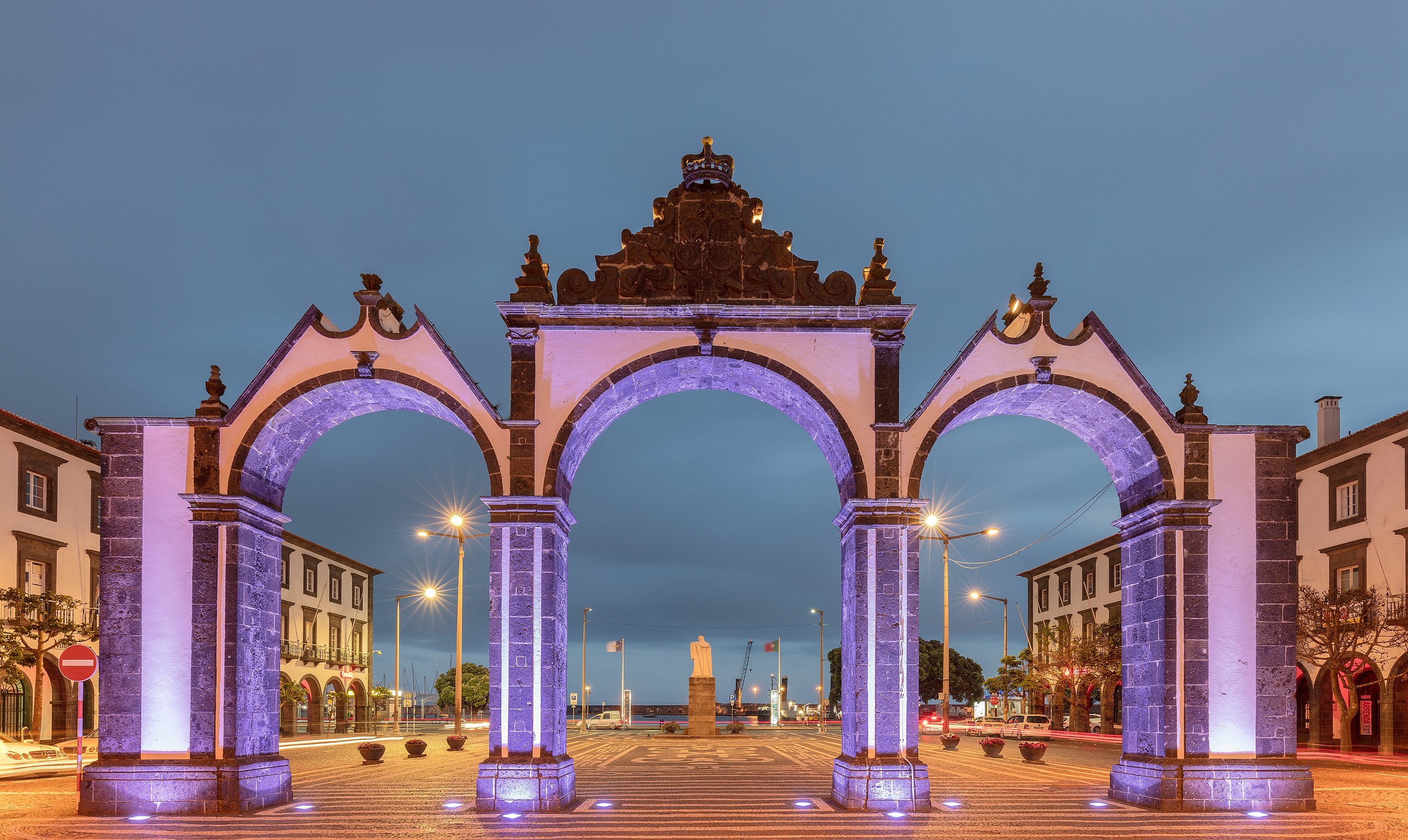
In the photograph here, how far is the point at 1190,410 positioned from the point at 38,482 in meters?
31.9

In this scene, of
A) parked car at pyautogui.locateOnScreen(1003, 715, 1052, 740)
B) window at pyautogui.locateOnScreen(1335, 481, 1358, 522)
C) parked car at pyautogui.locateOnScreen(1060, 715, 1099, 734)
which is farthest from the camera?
parked car at pyautogui.locateOnScreen(1060, 715, 1099, 734)

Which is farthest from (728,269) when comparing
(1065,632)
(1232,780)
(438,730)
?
(438,730)

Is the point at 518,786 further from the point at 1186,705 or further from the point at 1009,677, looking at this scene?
the point at 1009,677

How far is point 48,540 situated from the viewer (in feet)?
105

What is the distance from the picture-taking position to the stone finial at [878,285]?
17.1m

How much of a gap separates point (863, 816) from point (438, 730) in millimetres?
41139

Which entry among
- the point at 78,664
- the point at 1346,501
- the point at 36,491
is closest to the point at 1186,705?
the point at 78,664

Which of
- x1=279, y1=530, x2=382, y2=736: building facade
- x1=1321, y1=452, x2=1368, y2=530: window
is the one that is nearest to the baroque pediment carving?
x1=1321, y1=452, x2=1368, y2=530: window

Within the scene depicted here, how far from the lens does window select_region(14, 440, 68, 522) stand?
103 ft

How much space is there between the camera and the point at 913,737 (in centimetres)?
1619

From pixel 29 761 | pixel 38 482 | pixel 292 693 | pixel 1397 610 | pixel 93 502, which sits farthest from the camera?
pixel 292 693

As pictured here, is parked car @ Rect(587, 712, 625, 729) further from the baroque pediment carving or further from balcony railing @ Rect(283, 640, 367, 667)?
the baroque pediment carving

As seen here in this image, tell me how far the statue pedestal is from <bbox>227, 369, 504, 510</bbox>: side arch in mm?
22126

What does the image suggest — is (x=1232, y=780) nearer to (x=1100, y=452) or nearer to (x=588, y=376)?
(x=1100, y=452)
